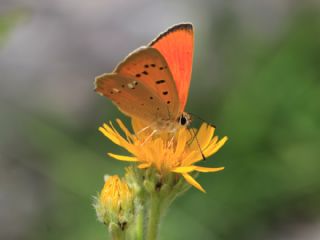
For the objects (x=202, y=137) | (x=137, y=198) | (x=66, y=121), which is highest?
(x=66, y=121)

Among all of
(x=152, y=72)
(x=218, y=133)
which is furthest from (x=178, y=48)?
(x=218, y=133)

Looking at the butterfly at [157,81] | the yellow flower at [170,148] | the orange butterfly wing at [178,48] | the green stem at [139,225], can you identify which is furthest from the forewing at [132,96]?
the green stem at [139,225]

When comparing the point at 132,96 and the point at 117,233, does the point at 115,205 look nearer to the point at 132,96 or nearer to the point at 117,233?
the point at 117,233

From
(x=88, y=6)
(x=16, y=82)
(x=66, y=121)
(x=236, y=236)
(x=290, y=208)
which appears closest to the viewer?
(x=236, y=236)

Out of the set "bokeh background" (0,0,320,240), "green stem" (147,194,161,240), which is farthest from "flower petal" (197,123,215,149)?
"bokeh background" (0,0,320,240)

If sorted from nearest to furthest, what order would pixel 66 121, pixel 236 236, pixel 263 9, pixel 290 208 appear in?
pixel 236 236, pixel 290 208, pixel 66 121, pixel 263 9

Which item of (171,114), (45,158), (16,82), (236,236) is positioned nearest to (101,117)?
(45,158)

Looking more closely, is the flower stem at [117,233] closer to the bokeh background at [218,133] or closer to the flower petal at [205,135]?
the flower petal at [205,135]

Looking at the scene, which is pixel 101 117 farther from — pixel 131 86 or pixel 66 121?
pixel 131 86

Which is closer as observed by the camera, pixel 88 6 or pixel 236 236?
pixel 236 236
